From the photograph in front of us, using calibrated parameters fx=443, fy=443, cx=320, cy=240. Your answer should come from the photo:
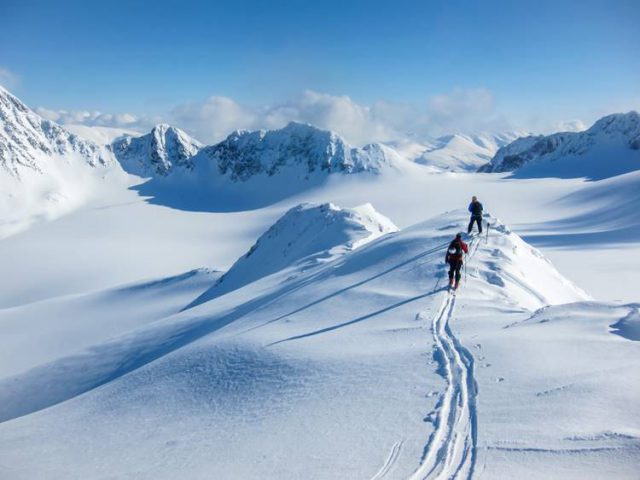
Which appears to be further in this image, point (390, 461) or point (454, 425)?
point (454, 425)

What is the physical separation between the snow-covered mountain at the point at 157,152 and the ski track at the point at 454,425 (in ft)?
586

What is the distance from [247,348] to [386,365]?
4.18 meters

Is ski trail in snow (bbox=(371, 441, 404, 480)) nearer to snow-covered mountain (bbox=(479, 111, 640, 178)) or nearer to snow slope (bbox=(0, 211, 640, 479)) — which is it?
snow slope (bbox=(0, 211, 640, 479))

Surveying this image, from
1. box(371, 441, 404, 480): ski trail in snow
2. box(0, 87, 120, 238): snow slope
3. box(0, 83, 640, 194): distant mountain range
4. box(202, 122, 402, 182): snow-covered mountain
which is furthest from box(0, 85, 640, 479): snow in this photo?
box(0, 87, 120, 238): snow slope

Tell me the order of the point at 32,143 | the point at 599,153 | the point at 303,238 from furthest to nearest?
the point at 32,143, the point at 599,153, the point at 303,238

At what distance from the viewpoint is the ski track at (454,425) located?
5.74 meters

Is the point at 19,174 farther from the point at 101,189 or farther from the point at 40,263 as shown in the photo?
the point at 40,263

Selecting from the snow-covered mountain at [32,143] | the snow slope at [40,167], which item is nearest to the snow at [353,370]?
the snow slope at [40,167]

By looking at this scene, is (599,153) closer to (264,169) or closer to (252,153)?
(264,169)

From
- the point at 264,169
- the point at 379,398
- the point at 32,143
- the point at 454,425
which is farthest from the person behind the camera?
the point at 32,143

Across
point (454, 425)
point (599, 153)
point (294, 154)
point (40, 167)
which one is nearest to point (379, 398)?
point (454, 425)

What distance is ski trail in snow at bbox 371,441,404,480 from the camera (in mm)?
5791

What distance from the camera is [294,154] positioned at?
15312cm

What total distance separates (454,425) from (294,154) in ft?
494
